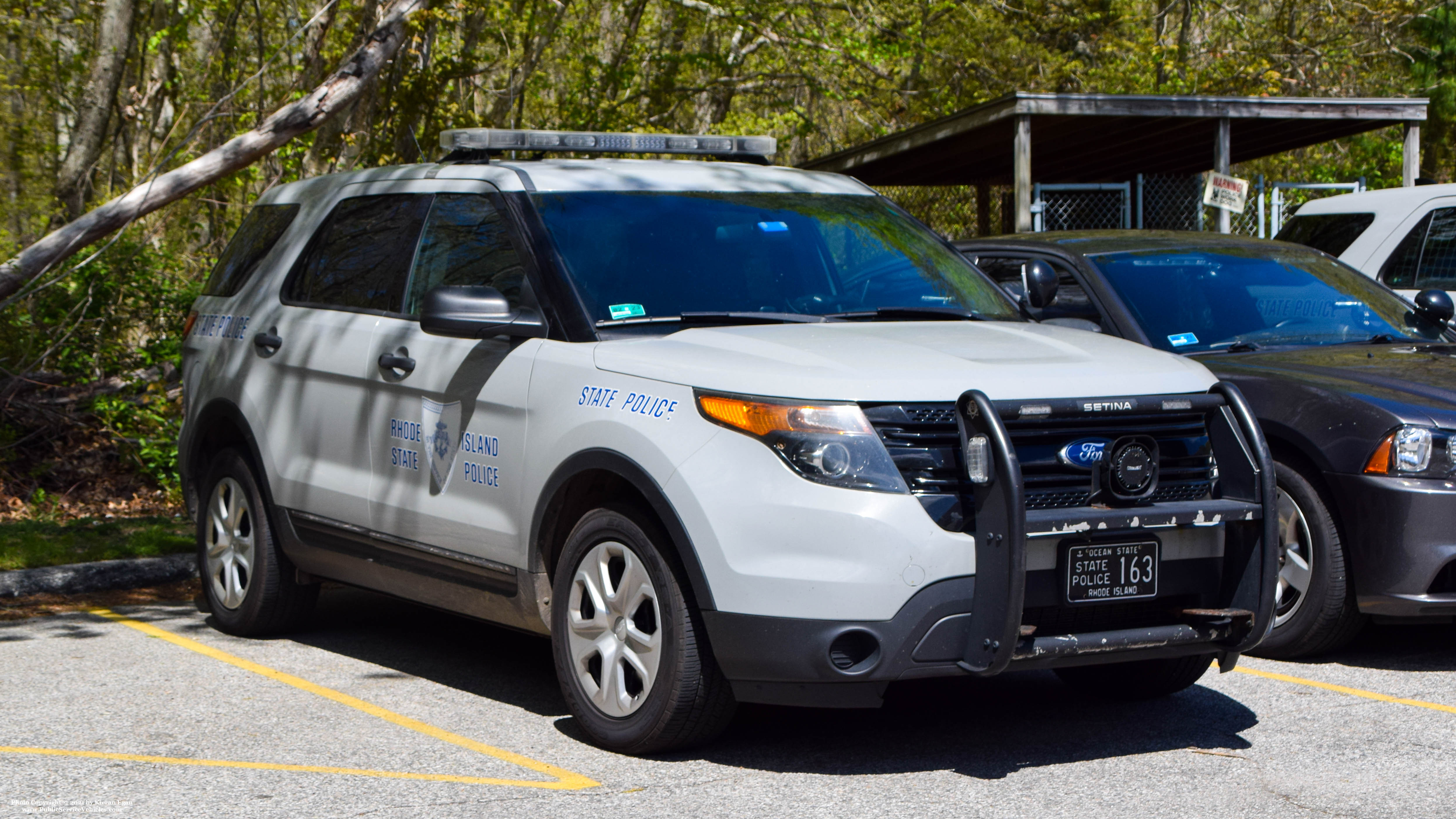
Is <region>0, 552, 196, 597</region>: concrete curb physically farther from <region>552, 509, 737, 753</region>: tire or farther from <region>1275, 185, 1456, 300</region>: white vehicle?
<region>1275, 185, 1456, 300</region>: white vehicle

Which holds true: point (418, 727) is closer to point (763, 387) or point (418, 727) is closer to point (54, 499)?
point (763, 387)

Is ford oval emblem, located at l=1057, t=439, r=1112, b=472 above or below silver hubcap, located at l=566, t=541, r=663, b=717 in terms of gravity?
above

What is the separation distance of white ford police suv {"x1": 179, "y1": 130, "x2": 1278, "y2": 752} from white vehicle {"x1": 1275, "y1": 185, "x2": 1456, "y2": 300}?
4517 mm

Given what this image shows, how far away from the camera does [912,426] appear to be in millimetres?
4484

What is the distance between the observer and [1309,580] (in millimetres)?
6137

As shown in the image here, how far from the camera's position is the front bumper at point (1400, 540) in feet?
18.9

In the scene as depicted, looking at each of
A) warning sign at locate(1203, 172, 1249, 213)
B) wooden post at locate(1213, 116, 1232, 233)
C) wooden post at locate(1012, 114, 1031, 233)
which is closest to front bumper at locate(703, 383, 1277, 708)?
wooden post at locate(1012, 114, 1031, 233)

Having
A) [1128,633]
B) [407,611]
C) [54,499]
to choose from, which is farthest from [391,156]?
[1128,633]

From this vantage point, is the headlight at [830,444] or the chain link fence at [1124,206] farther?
the chain link fence at [1124,206]

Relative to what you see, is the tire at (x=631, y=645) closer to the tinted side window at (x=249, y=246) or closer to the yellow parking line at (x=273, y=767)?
the yellow parking line at (x=273, y=767)

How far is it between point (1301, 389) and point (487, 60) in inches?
511

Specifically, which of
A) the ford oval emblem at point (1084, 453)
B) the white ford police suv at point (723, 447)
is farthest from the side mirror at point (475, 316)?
the ford oval emblem at point (1084, 453)

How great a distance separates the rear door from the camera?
20.2ft

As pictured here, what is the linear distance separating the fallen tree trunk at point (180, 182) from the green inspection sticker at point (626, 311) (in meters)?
5.42
